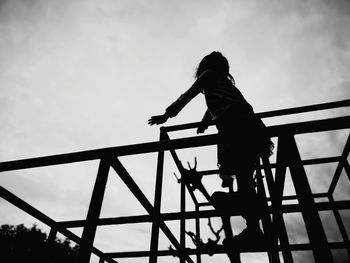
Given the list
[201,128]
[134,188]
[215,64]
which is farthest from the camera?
[215,64]

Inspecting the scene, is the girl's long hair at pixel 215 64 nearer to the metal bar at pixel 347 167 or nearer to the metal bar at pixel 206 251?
the metal bar at pixel 206 251

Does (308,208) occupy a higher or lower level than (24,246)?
lower

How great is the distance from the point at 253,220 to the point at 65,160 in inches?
56.0

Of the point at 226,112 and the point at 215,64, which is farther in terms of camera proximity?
the point at 215,64

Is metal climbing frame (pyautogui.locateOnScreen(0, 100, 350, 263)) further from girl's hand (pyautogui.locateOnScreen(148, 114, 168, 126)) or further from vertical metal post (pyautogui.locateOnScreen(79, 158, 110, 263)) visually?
girl's hand (pyautogui.locateOnScreen(148, 114, 168, 126))

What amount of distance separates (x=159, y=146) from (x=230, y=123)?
94 centimetres

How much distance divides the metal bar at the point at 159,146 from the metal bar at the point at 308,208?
0.07 m

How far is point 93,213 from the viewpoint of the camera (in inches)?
43.0

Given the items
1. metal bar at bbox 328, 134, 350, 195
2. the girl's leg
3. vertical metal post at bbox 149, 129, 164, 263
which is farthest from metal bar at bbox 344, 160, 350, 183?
vertical metal post at bbox 149, 129, 164, 263

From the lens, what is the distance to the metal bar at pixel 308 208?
84cm

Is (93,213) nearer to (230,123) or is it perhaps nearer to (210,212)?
(210,212)

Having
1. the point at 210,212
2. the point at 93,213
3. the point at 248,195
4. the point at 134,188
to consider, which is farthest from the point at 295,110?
the point at 93,213

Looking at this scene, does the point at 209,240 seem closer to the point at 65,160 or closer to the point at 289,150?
the point at 289,150

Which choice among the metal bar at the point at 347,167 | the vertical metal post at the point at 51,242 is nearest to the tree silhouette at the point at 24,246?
the vertical metal post at the point at 51,242
